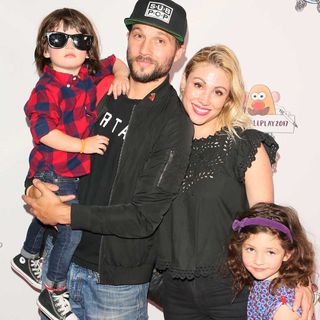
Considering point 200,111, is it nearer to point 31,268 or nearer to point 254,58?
point 254,58

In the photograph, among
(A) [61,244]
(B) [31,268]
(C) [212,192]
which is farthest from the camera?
(B) [31,268]

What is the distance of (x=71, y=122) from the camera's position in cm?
242

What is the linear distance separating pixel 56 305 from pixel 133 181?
2.47 feet

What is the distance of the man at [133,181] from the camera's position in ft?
7.30

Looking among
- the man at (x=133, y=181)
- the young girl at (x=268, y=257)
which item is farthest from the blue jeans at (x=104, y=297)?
the young girl at (x=268, y=257)

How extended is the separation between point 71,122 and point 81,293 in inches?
32.6

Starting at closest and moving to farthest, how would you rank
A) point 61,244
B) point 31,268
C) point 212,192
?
point 212,192 → point 61,244 → point 31,268

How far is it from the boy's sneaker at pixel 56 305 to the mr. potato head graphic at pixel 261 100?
1.51 m

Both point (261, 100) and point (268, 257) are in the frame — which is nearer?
point (268, 257)

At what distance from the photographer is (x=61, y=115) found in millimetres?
2406

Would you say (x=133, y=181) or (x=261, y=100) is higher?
(x=261, y=100)

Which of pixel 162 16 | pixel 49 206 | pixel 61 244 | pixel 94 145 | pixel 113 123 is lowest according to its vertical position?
pixel 61 244

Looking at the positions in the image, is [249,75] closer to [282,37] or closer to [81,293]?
[282,37]

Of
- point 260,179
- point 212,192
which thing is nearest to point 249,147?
point 260,179
